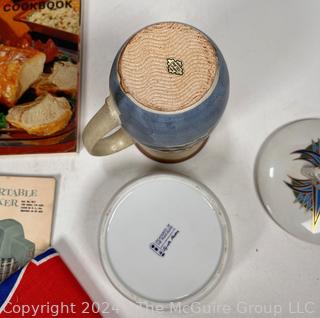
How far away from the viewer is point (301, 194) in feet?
1.75

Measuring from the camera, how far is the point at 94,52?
0.60 m

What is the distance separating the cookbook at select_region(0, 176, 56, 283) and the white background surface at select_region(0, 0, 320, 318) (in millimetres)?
14

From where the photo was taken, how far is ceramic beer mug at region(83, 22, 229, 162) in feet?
1.29

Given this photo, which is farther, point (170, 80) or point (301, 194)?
point (301, 194)

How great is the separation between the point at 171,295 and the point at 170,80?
264 millimetres

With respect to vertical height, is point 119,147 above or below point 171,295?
above

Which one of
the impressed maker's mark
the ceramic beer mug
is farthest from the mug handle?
the impressed maker's mark

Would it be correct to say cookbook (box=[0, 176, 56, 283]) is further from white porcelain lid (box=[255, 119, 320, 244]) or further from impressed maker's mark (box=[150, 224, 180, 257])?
white porcelain lid (box=[255, 119, 320, 244])

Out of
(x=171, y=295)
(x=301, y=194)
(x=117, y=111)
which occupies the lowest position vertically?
(x=171, y=295)

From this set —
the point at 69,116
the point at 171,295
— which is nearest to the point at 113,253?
the point at 171,295

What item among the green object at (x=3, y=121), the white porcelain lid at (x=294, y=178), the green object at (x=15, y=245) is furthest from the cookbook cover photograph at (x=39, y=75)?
the white porcelain lid at (x=294, y=178)

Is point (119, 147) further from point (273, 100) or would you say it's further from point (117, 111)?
point (273, 100)

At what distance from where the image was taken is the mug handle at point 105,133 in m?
0.44

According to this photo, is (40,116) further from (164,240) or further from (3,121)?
(164,240)
